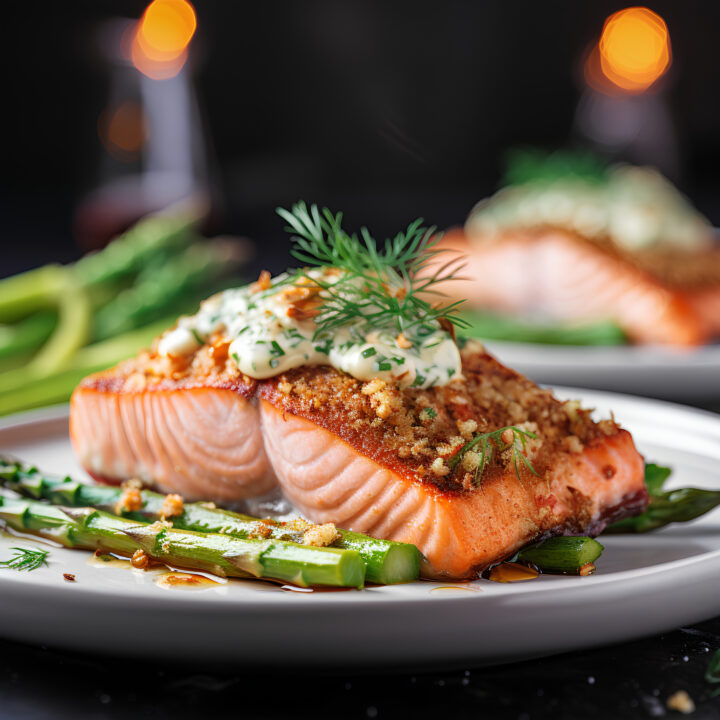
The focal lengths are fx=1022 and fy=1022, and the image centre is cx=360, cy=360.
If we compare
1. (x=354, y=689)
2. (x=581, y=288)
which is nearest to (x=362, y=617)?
(x=354, y=689)

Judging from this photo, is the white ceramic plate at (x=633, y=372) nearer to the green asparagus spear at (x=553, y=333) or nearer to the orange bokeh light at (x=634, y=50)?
the green asparagus spear at (x=553, y=333)

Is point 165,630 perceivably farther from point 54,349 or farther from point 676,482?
point 54,349

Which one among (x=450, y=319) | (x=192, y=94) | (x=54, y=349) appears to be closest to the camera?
(x=450, y=319)

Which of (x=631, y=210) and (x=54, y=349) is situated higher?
(x=631, y=210)

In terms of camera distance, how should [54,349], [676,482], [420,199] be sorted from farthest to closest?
[420,199] → [54,349] → [676,482]

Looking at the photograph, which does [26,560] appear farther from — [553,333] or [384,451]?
[553,333]

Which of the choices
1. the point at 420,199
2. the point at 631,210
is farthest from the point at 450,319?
the point at 420,199

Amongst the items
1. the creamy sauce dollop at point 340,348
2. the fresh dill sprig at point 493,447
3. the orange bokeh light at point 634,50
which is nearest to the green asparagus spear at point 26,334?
the creamy sauce dollop at point 340,348

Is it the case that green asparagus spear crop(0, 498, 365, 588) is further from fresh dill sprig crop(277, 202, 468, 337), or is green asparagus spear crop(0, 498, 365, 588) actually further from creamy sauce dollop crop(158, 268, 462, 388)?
fresh dill sprig crop(277, 202, 468, 337)
